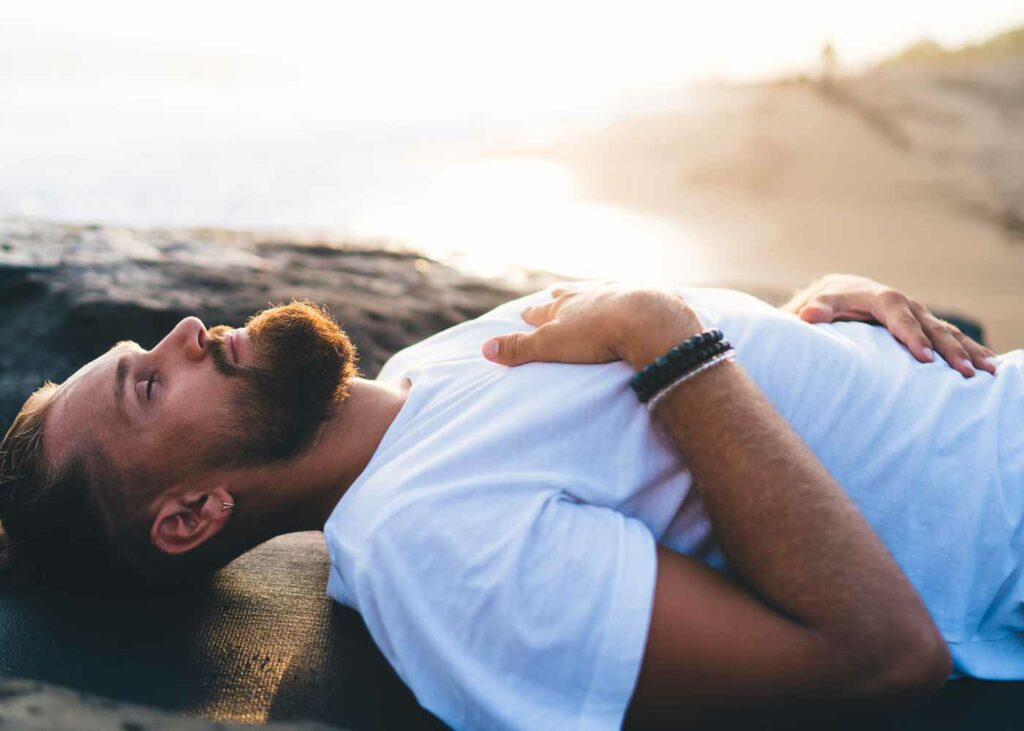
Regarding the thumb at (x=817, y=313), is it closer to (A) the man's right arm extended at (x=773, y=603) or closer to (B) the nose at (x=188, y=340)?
(A) the man's right arm extended at (x=773, y=603)

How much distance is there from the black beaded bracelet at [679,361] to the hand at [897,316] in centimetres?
57

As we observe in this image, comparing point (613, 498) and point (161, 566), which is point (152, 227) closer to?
point (161, 566)

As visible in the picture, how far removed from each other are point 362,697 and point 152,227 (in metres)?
3.13

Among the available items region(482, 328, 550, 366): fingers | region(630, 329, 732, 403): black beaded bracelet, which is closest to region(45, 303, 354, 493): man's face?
region(482, 328, 550, 366): fingers

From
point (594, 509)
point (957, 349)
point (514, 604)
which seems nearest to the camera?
point (514, 604)

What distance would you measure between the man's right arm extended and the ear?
823mm

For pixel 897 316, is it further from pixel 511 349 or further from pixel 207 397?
pixel 207 397

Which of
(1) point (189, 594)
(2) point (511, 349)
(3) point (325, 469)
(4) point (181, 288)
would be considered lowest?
(1) point (189, 594)

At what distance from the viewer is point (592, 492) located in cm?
131

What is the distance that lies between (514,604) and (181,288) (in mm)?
2320

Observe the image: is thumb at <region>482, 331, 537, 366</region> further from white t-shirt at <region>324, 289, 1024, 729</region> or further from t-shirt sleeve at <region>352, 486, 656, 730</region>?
t-shirt sleeve at <region>352, 486, 656, 730</region>

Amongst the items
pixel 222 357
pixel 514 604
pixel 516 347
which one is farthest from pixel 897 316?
pixel 222 357

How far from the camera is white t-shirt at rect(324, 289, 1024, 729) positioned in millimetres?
1141

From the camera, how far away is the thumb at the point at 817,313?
71.2 inches
